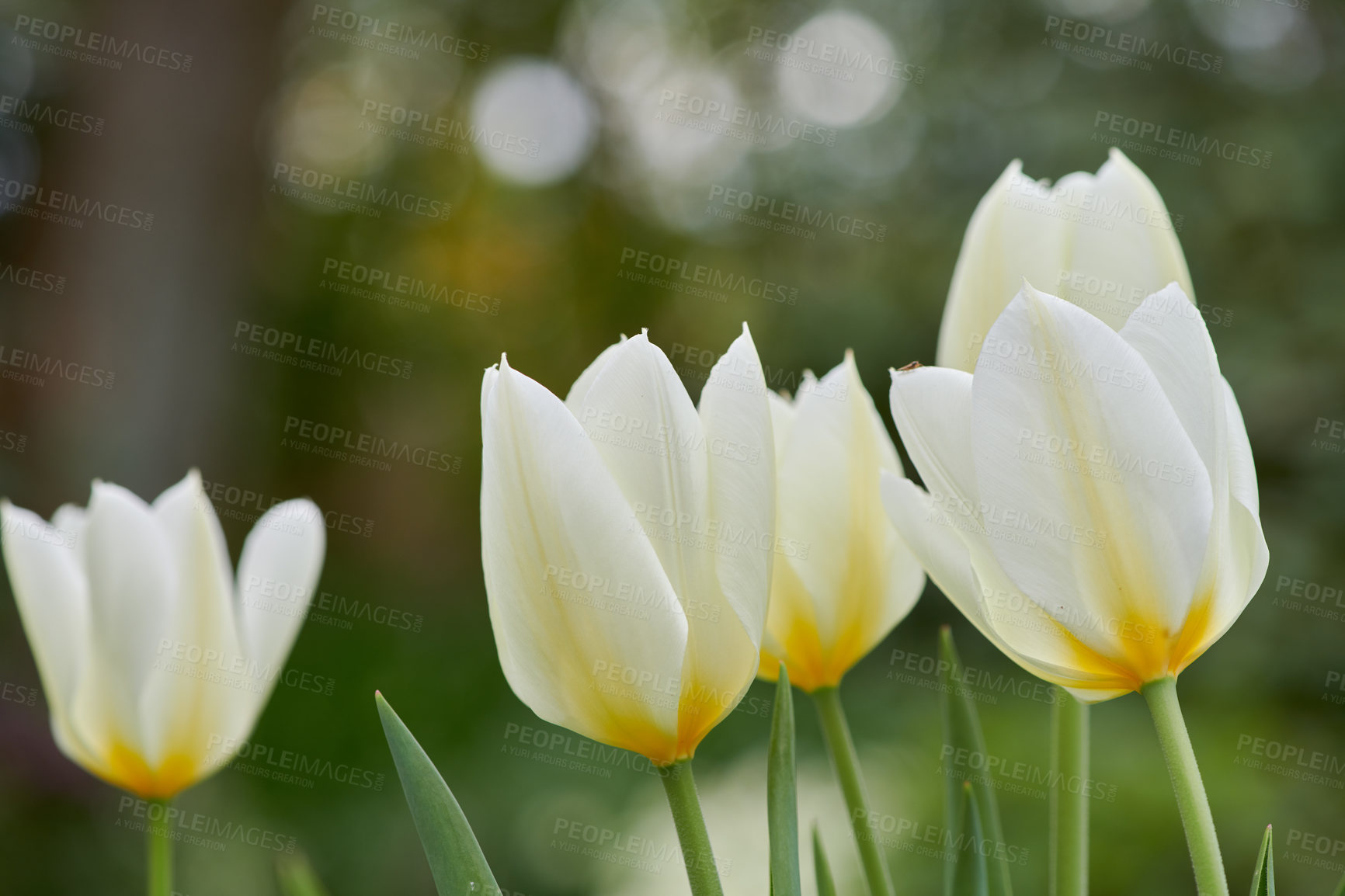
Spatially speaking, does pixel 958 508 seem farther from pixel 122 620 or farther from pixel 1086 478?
pixel 122 620

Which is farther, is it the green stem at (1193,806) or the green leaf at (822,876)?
the green leaf at (822,876)

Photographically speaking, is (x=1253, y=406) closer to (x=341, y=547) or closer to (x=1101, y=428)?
(x=1101, y=428)

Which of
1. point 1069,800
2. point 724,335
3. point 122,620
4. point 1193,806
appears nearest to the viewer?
point 1193,806

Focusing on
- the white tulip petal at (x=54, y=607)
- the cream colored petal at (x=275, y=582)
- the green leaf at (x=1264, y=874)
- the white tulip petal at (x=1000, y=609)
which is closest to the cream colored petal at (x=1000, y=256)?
the white tulip petal at (x=1000, y=609)

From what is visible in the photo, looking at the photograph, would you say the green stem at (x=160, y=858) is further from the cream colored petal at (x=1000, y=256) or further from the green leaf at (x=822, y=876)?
the cream colored petal at (x=1000, y=256)

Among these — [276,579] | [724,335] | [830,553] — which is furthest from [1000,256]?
[724,335]

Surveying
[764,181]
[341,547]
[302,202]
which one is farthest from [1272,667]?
[302,202]
